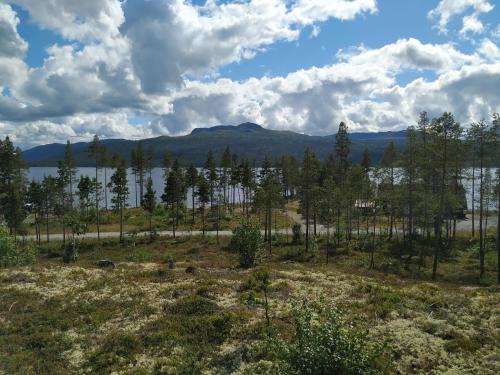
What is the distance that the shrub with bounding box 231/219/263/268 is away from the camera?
3131 cm

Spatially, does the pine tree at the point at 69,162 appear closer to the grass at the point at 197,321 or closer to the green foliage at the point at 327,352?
the grass at the point at 197,321

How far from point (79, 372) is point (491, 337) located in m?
15.8

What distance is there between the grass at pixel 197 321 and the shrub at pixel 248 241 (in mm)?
4493

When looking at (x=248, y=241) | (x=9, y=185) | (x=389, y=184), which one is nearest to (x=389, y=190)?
(x=389, y=184)

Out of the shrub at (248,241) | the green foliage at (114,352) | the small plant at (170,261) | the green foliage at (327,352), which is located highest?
the green foliage at (327,352)

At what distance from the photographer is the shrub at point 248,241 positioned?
3131 centimetres

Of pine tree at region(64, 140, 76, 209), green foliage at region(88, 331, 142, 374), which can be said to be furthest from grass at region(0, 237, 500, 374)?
pine tree at region(64, 140, 76, 209)

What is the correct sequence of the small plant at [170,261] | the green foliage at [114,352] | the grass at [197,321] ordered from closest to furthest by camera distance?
the grass at [197,321]
the green foliage at [114,352]
the small plant at [170,261]

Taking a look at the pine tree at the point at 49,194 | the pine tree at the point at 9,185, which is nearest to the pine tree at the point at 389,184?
the pine tree at the point at 9,185

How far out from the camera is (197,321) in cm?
1688

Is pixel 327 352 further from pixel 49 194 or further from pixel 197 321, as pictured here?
pixel 49 194

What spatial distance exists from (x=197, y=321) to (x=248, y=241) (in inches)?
592

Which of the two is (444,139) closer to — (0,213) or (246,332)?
(246,332)

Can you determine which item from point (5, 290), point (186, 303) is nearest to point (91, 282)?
point (5, 290)
